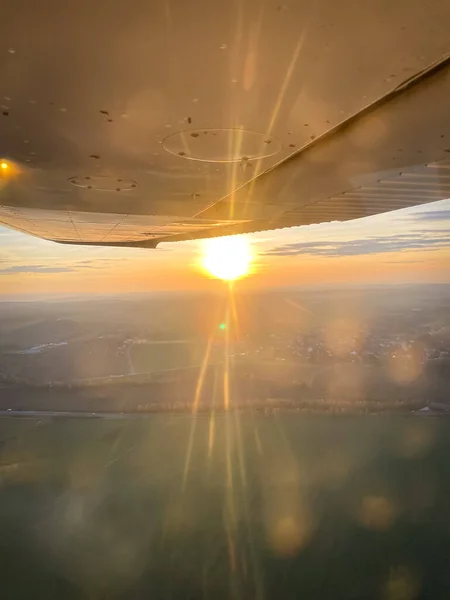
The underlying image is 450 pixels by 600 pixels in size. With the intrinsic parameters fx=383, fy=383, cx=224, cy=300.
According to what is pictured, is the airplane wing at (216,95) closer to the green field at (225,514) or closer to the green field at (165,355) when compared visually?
the green field at (225,514)

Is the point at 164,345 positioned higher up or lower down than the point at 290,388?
higher up

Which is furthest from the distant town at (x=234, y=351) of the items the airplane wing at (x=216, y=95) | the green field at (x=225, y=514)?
the airplane wing at (x=216, y=95)

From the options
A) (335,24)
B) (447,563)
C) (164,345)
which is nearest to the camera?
(335,24)

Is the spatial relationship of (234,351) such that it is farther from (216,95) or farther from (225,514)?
(216,95)

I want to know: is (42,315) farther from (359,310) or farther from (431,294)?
(431,294)

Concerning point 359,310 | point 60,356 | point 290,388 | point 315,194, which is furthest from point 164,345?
point 315,194

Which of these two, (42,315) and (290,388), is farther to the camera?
(42,315)

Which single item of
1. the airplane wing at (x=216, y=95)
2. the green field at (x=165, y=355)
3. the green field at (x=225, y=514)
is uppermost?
A: the airplane wing at (x=216, y=95)
